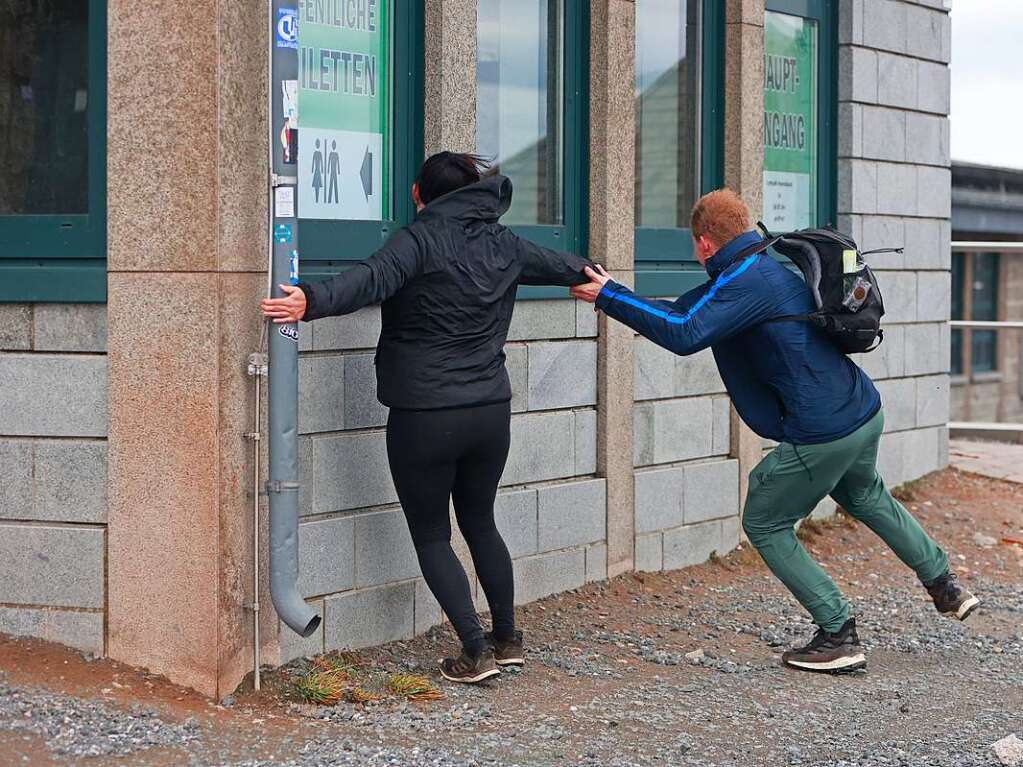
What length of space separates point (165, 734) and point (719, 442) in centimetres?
437

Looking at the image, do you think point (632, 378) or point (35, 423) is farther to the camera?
point (632, 378)

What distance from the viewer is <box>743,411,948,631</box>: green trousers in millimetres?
6797

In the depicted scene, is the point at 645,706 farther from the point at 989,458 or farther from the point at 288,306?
the point at 989,458

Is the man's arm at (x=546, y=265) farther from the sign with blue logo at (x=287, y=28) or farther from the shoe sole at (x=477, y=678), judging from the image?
the shoe sole at (x=477, y=678)

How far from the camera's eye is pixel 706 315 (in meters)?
6.50

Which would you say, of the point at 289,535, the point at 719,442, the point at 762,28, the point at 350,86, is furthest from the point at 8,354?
the point at 762,28

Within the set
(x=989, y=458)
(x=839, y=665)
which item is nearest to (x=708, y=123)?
(x=839, y=665)

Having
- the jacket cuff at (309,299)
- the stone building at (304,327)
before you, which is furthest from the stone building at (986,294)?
the jacket cuff at (309,299)

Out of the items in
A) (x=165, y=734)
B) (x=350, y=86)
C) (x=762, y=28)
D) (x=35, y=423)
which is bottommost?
(x=165, y=734)

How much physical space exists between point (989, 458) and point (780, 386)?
6.86 metres

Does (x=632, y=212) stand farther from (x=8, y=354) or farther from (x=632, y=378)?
(x=8, y=354)

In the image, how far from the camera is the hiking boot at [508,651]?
22.3ft

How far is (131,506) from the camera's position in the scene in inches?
244

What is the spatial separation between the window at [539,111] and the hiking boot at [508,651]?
1.81 m
